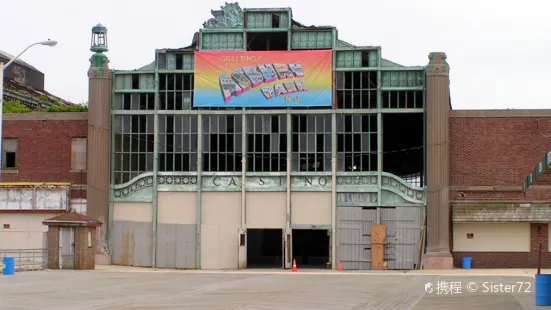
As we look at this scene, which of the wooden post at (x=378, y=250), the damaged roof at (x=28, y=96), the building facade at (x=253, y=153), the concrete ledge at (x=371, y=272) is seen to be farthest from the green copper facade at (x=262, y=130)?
the damaged roof at (x=28, y=96)

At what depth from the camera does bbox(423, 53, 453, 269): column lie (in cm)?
4962

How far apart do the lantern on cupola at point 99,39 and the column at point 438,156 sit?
62.5 feet

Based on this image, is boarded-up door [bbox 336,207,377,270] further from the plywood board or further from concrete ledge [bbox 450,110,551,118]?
concrete ledge [bbox 450,110,551,118]

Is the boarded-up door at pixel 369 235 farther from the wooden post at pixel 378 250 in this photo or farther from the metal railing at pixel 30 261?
the metal railing at pixel 30 261

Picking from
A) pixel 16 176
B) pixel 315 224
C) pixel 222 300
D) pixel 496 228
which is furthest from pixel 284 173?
pixel 222 300

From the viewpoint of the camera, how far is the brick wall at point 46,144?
54000 mm

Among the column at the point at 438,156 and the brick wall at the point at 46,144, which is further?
the brick wall at the point at 46,144

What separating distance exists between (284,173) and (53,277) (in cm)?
1670

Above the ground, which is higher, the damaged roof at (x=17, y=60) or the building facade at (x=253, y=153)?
the damaged roof at (x=17, y=60)

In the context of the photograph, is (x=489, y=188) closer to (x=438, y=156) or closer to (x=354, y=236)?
(x=438, y=156)

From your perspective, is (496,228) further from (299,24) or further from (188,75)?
(188,75)

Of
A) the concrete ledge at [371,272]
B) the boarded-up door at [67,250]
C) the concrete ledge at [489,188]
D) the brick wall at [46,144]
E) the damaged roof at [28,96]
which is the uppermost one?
the damaged roof at [28,96]

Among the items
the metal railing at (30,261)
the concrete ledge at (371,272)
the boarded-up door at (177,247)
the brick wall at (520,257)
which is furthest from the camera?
the boarded-up door at (177,247)

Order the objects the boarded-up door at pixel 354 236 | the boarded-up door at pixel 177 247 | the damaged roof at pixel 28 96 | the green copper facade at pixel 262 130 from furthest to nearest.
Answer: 1. the damaged roof at pixel 28 96
2. the boarded-up door at pixel 177 247
3. the green copper facade at pixel 262 130
4. the boarded-up door at pixel 354 236
